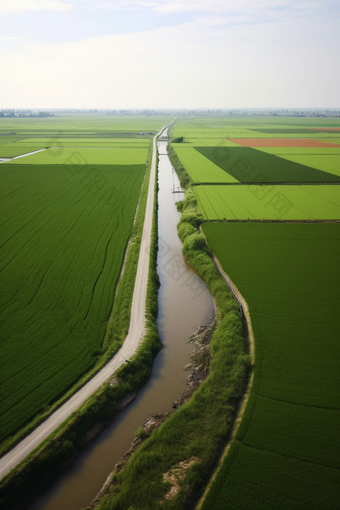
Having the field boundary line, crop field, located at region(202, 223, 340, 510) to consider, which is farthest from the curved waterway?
crop field, located at region(202, 223, 340, 510)

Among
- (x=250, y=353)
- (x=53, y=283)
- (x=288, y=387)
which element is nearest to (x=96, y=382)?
(x=250, y=353)

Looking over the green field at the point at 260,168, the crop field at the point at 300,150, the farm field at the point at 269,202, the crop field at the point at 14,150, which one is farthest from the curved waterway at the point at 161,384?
the crop field at the point at 14,150

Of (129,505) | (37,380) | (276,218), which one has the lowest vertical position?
(129,505)

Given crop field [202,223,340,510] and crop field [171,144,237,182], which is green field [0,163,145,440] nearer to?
crop field [202,223,340,510]

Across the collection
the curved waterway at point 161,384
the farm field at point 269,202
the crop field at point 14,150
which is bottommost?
the curved waterway at point 161,384

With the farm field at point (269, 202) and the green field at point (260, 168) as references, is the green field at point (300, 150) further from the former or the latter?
the farm field at point (269, 202)

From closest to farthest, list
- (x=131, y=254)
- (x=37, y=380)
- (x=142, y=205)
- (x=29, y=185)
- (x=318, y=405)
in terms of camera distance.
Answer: (x=318, y=405) → (x=37, y=380) → (x=131, y=254) → (x=142, y=205) → (x=29, y=185)

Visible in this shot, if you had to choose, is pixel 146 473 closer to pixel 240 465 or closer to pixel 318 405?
pixel 240 465

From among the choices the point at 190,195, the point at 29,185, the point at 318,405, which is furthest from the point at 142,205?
the point at 318,405
